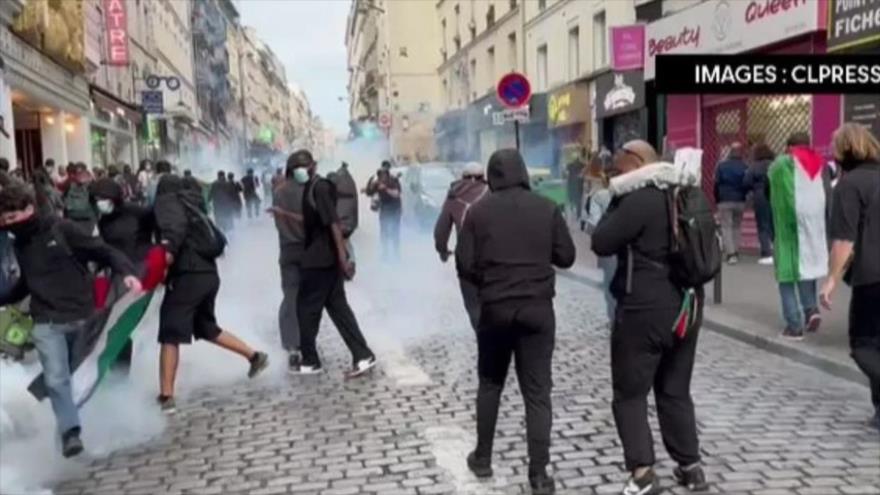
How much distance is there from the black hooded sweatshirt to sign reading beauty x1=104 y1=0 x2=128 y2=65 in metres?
28.1

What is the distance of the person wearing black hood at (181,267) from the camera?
269 inches

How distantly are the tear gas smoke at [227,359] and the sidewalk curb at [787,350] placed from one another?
242 centimetres

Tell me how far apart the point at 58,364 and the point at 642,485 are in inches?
132

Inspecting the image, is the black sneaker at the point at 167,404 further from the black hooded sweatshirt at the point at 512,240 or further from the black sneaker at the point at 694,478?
the black sneaker at the point at 694,478

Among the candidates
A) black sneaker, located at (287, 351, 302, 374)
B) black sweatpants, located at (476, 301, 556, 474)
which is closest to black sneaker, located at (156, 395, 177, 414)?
black sneaker, located at (287, 351, 302, 374)

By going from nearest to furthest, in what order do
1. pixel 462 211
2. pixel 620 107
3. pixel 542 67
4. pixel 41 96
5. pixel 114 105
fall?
pixel 462 211
pixel 620 107
pixel 41 96
pixel 542 67
pixel 114 105

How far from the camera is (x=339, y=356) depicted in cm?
860

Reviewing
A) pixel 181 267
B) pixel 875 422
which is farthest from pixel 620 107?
pixel 875 422

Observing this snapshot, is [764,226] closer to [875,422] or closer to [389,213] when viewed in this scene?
[389,213]

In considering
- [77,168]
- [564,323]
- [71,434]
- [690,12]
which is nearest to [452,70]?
[690,12]

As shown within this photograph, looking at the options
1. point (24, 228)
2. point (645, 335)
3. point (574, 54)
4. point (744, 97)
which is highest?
point (574, 54)

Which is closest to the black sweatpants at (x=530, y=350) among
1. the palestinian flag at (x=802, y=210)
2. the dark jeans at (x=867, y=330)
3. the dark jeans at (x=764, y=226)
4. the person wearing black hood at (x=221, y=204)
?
the dark jeans at (x=867, y=330)

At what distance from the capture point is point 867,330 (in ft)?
18.5

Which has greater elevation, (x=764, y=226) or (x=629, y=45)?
(x=629, y=45)
